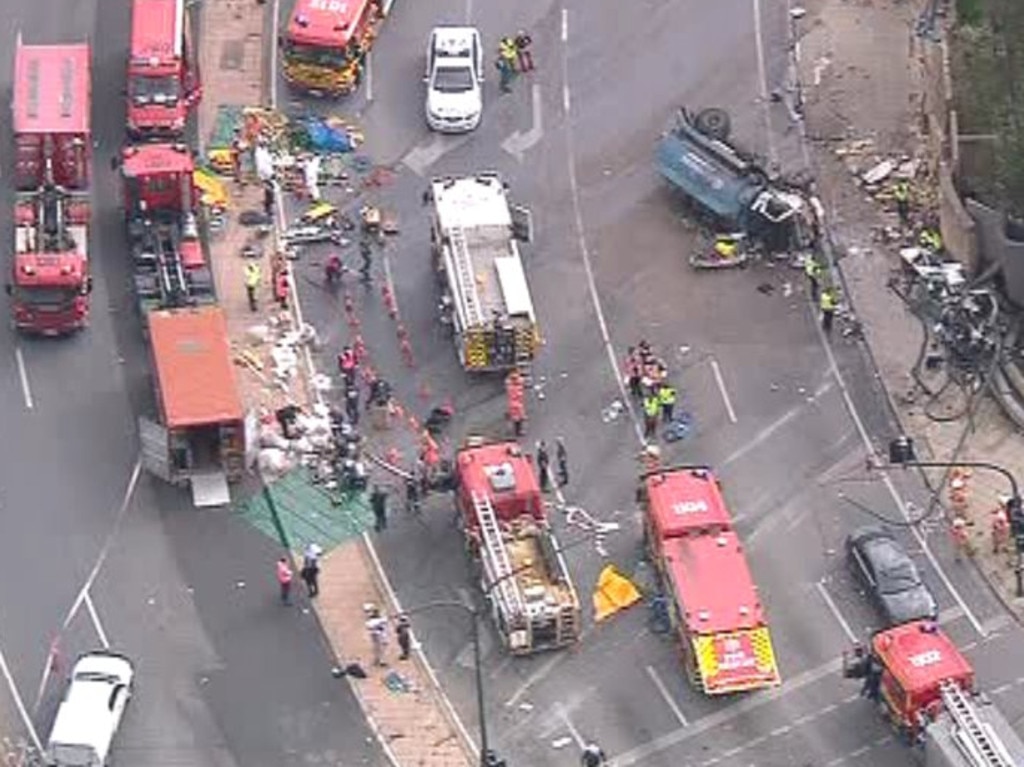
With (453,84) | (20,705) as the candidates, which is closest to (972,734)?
(20,705)

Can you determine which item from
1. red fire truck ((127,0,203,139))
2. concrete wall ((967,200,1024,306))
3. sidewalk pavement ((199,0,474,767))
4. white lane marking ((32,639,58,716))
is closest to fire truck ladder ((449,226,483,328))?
sidewalk pavement ((199,0,474,767))

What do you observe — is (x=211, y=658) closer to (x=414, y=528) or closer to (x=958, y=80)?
(x=414, y=528)

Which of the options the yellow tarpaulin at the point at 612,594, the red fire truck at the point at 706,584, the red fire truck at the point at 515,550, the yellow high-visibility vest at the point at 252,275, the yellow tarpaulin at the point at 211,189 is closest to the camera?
the red fire truck at the point at 706,584

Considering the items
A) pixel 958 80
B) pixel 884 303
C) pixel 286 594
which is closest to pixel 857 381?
pixel 884 303

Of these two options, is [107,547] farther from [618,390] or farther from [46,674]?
[618,390]

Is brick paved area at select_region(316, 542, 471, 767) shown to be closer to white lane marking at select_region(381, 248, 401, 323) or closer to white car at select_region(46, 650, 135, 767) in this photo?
white car at select_region(46, 650, 135, 767)

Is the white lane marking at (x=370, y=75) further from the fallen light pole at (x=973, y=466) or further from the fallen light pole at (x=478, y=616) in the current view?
the fallen light pole at (x=973, y=466)

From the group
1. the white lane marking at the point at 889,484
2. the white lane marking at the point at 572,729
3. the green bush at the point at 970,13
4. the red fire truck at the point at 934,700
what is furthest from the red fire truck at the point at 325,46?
the red fire truck at the point at 934,700
